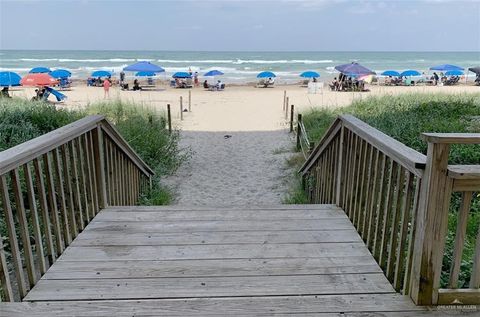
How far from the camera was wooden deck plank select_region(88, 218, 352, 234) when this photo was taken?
143 inches

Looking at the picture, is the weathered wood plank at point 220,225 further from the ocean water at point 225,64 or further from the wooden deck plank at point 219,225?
the ocean water at point 225,64

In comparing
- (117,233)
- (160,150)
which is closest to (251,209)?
(117,233)

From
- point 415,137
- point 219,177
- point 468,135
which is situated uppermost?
point 468,135

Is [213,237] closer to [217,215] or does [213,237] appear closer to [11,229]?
[217,215]

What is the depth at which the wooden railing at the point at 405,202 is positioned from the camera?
2180 mm

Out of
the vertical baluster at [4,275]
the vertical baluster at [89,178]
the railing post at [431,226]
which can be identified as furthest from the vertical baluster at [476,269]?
the vertical baluster at [89,178]

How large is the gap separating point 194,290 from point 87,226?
146 cm

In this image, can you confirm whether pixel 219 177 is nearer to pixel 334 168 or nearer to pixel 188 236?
pixel 334 168

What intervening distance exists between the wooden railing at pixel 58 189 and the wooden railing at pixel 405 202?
7.12 ft

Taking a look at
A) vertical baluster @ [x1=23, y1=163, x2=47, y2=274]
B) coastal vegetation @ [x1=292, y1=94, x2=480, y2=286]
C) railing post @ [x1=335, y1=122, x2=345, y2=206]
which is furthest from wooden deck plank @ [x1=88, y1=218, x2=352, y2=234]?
coastal vegetation @ [x1=292, y1=94, x2=480, y2=286]

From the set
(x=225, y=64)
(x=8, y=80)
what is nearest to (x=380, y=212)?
(x=8, y=80)

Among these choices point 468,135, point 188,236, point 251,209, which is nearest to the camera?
point 468,135

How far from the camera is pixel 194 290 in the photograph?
264 centimetres

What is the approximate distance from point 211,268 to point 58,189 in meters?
1.38
